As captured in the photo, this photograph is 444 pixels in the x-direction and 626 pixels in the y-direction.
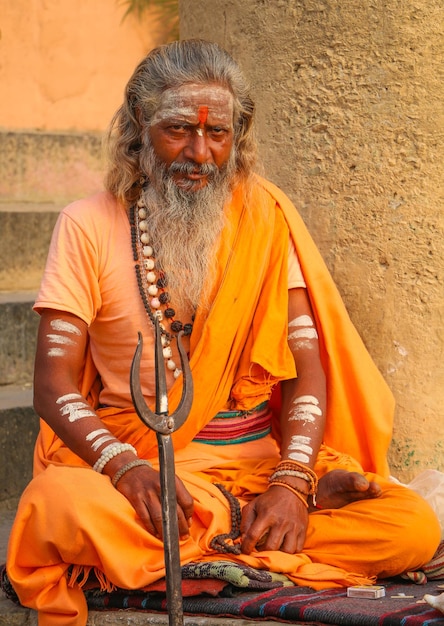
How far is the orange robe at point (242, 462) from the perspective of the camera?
352 cm

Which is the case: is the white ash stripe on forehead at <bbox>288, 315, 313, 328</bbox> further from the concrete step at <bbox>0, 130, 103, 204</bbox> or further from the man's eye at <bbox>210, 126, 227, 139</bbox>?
the concrete step at <bbox>0, 130, 103, 204</bbox>

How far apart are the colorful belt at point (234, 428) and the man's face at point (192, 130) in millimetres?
816

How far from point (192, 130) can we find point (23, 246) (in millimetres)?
2470

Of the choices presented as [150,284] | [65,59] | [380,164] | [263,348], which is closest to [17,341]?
[150,284]

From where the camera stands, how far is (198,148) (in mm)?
3951

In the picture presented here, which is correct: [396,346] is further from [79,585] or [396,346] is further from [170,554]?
[170,554]

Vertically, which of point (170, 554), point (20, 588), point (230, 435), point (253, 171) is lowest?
point (20, 588)

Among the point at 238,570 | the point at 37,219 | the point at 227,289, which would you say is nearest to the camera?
the point at 238,570

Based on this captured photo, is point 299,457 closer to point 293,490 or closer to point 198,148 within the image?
point 293,490

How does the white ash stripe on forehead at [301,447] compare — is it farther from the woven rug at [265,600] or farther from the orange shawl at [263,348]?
the woven rug at [265,600]

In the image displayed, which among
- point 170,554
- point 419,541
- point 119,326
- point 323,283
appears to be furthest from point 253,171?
point 170,554

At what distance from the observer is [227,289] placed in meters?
4.01

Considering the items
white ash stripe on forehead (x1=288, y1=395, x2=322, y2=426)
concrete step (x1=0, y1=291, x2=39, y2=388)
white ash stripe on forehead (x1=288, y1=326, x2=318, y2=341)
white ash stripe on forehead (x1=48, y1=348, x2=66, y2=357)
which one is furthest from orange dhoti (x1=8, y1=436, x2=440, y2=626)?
concrete step (x1=0, y1=291, x2=39, y2=388)

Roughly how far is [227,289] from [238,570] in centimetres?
100
